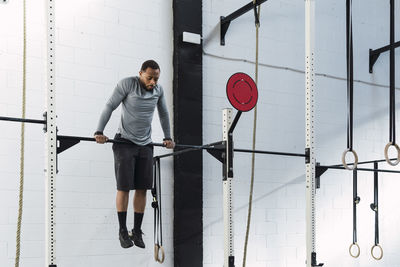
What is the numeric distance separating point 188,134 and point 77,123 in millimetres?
1143

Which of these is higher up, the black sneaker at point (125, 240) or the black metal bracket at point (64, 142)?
the black metal bracket at point (64, 142)

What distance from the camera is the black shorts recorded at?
4141mm

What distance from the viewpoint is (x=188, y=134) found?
534 centimetres

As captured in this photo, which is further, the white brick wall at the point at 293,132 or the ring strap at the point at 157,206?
the white brick wall at the point at 293,132

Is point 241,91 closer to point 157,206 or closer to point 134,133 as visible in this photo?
point 134,133

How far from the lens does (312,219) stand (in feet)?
13.4

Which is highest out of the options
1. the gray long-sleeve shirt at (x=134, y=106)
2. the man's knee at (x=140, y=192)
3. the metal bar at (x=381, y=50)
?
the metal bar at (x=381, y=50)

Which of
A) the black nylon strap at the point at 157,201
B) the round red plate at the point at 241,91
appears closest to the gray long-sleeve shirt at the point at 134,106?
the black nylon strap at the point at 157,201

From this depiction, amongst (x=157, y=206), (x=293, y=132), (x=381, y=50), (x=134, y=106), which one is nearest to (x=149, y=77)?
(x=134, y=106)

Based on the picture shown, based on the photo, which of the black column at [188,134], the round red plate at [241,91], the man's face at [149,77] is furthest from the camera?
the black column at [188,134]

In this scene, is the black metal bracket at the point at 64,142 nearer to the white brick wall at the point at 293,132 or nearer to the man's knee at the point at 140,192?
the man's knee at the point at 140,192

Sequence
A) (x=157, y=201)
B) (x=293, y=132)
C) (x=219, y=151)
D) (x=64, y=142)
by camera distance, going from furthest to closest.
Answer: (x=293, y=132) < (x=157, y=201) < (x=219, y=151) < (x=64, y=142)

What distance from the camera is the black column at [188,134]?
17.2ft

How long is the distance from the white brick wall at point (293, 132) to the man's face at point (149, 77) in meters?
1.43
